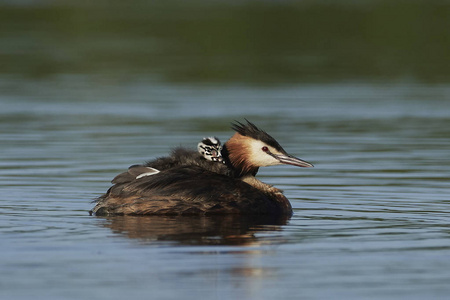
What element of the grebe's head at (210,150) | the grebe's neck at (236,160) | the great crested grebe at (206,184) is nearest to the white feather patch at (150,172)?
the great crested grebe at (206,184)

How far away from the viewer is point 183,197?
12.6 meters

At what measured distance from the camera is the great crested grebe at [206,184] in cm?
1257

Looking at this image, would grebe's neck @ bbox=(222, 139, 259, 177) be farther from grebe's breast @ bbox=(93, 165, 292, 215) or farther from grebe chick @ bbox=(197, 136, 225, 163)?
grebe's breast @ bbox=(93, 165, 292, 215)

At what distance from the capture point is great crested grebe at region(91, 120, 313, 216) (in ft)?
41.2

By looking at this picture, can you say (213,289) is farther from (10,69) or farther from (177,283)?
(10,69)

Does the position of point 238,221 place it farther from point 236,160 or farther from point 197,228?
point 236,160

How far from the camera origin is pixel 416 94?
26562 millimetres

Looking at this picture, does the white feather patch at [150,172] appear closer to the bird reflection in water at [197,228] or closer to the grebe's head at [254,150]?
the bird reflection in water at [197,228]

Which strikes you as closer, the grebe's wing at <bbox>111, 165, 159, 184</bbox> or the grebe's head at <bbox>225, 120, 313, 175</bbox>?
the grebe's wing at <bbox>111, 165, 159, 184</bbox>

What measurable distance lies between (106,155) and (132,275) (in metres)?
8.81

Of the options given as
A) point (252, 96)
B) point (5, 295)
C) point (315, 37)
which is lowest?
point (5, 295)

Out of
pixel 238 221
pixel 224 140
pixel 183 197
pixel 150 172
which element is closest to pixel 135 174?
pixel 150 172

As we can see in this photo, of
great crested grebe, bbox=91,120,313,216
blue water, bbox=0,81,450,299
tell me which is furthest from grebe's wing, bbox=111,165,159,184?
blue water, bbox=0,81,450,299

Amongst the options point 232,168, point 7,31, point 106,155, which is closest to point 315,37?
point 7,31
